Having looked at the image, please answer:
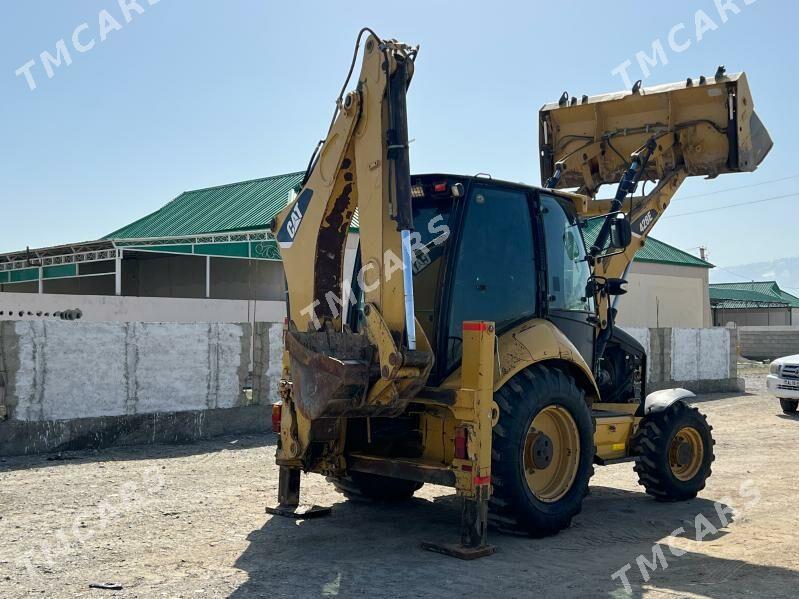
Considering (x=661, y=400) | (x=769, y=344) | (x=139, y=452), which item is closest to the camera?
(x=661, y=400)

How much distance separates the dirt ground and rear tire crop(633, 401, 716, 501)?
0.18m

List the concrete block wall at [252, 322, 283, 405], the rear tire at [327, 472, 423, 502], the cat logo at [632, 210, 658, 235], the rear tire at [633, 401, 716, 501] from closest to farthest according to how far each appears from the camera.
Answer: the rear tire at [327, 472, 423, 502], the rear tire at [633, 401, 716, 501], the cat logo at [632, 210, 658, 235], the concrete block wall at [252, 322, 283, 405]

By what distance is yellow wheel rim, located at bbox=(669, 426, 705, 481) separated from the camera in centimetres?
811

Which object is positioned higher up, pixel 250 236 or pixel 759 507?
pixel 250 236

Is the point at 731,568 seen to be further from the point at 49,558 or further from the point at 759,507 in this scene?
the point at 49,558

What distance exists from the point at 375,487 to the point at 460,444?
2036 millimetres

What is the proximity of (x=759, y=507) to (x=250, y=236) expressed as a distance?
19.8 m

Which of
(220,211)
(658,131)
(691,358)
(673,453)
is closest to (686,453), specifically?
(673,453)

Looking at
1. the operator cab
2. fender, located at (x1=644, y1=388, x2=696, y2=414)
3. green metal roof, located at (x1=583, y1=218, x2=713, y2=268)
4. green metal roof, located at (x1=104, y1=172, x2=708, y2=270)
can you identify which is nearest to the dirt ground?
fender, located at (x1=644, y1=388, x2=696, y2=414)

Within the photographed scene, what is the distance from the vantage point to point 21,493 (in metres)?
7.84

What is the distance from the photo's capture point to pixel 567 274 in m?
7.26

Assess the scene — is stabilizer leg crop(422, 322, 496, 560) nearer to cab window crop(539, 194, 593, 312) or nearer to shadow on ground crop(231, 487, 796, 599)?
shadow on ground crop(231, 487, 796, 599)

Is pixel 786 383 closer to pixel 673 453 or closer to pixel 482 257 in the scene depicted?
pixel 673 453

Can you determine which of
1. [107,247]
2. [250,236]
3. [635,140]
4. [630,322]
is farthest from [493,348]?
[630,322]
